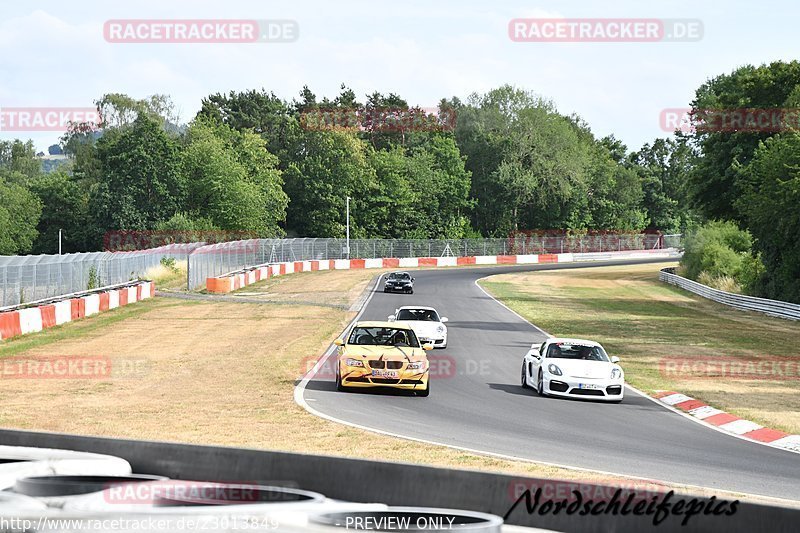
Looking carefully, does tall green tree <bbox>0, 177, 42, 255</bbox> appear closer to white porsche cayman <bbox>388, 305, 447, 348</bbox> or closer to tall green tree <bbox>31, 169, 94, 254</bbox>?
tall green tree <bbox>31, 169, 94, 254</bbox>

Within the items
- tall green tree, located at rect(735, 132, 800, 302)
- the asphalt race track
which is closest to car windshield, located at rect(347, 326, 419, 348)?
the asphalt race track

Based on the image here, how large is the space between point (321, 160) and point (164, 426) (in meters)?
101

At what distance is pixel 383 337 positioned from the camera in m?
21.5

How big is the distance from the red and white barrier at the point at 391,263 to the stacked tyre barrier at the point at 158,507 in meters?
49.8

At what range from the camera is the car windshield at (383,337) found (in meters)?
21.0

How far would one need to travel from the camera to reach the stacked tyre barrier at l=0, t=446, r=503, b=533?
596cm

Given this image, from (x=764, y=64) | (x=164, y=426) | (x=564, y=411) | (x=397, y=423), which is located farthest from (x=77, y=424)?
(x=764, y=64)

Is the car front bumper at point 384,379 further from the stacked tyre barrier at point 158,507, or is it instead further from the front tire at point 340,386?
the stacked tyre barrier at point 158,507

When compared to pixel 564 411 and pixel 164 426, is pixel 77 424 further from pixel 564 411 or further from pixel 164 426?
pixel 564 411

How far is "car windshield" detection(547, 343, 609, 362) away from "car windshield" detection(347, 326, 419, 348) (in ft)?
9.31

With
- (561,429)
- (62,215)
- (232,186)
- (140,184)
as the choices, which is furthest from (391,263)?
(561,429)

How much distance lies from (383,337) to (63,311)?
1790 centimetres

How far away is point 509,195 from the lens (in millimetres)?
127938

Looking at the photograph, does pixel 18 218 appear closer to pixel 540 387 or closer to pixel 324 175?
pixel 324 175
